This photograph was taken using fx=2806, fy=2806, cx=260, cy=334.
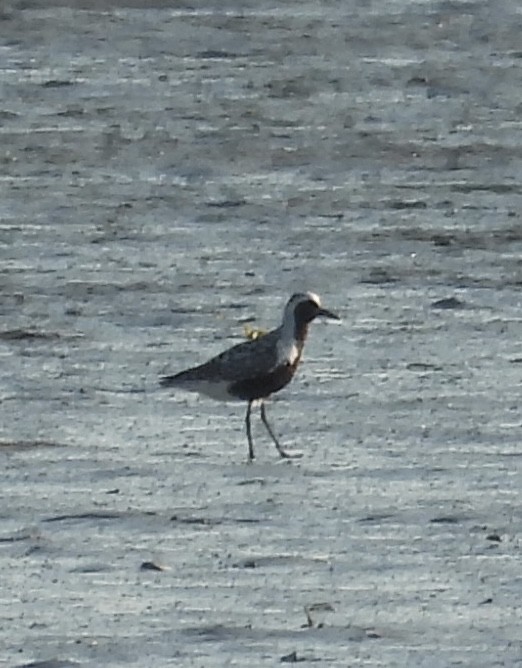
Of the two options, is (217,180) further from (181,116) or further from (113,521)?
(113,521)

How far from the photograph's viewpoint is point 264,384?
31.4ft

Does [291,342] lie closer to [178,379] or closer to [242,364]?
[242,364]

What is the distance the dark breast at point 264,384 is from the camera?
953 cm

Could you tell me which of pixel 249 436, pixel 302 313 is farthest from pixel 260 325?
pixel 249 436

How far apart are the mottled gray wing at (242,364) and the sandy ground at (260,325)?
20 centimetres

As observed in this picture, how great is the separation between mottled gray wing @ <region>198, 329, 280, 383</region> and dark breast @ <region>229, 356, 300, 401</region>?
0.02m

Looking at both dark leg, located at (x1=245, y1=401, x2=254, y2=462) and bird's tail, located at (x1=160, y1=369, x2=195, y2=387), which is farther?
bird's tail, located at (x1=160, y1=369, x2=195, y2=387)

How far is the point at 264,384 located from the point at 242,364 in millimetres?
102

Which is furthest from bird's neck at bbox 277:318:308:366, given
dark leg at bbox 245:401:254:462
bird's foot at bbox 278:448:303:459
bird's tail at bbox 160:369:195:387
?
bird's foot at bbox 278:448:303:459

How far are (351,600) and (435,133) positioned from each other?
9841 millimetres

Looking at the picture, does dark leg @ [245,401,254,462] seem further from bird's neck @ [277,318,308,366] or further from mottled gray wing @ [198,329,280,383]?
bird's neck @ [277,318,308,366]

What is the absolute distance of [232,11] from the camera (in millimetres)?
22281

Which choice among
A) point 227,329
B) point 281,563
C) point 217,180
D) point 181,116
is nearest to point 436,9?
point 181,116

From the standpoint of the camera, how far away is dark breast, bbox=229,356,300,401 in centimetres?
953
